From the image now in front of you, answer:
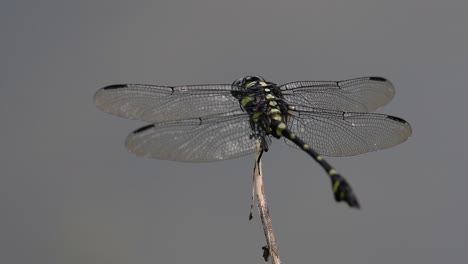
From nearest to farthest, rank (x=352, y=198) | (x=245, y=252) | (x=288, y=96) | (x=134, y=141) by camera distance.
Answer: (x=352, y=198) → (x=134, y=141) → (x=288, y=96) → (x=245, y=252)

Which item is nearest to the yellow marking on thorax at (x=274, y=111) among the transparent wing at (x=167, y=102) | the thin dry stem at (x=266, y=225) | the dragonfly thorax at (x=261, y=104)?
the dragonfly thorax at (x=261, y=104)

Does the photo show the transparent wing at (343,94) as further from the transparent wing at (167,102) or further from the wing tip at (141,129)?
the wing tip at (141,129)

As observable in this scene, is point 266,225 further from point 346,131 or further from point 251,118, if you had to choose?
point 346,131

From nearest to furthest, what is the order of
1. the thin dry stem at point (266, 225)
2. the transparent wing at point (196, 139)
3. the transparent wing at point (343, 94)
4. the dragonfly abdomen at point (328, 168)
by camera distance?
the dragonfly abdomen at point (328, 168) → the thin dry stem at point (266, 225) → the transparent wing at point (196, 139) → the transparent wing at point (343, 94)

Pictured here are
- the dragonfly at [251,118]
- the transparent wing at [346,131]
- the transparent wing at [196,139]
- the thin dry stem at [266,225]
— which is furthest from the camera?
the transparent wing at [346,131]

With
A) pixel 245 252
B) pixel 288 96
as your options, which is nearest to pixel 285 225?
pixel 245 252

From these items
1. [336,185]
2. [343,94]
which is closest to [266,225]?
[336,185]

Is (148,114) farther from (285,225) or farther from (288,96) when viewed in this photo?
(285,225)

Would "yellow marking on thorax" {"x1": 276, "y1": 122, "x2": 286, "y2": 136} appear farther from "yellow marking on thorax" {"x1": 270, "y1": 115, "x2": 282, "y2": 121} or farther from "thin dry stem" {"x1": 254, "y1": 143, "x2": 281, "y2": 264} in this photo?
"thin dry stem" {"x1": 254, "y1": 143, "x2": 281, "y2": 264}
